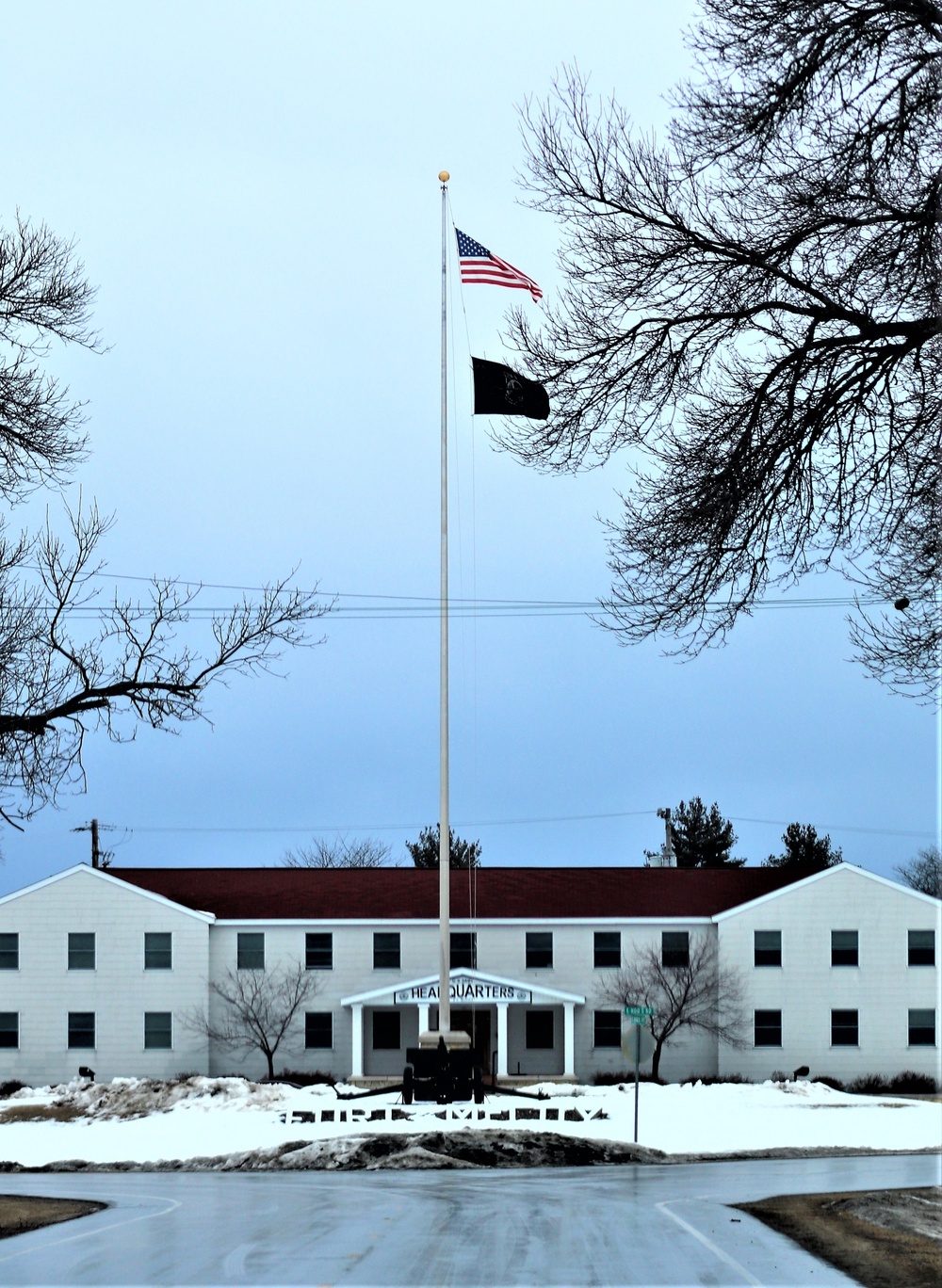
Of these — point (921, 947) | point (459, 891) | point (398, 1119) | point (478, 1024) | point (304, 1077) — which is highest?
point (459, 891)

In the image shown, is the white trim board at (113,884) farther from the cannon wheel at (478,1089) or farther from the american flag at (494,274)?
the american flag at (494,274)

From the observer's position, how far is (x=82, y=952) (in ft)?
169

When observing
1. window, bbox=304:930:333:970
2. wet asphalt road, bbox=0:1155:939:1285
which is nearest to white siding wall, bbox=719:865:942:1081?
window, bbox=304:930:333:970

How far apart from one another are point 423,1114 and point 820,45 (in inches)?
1127

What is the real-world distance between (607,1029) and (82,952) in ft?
54.9

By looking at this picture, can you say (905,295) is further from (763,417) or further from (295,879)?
(295,879)

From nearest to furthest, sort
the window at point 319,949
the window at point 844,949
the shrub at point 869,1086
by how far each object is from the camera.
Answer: the shrub at point 869,1086
the window at point 844,949
the window at point 319,949

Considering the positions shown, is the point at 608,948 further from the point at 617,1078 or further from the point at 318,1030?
the point at 318,1030

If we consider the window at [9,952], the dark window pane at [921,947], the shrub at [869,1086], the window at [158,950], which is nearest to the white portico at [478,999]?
the window at [158,950]

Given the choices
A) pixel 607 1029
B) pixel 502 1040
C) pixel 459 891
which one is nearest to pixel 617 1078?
pixel 607 1029

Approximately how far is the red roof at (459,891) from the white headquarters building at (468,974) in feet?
0.51

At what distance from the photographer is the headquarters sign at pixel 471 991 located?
49.1 m

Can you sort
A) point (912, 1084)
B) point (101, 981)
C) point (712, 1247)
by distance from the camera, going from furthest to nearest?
point (101, 981) < point (912, 1084) < point (712, 1247)

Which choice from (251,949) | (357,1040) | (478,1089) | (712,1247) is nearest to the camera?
(712,1247)
